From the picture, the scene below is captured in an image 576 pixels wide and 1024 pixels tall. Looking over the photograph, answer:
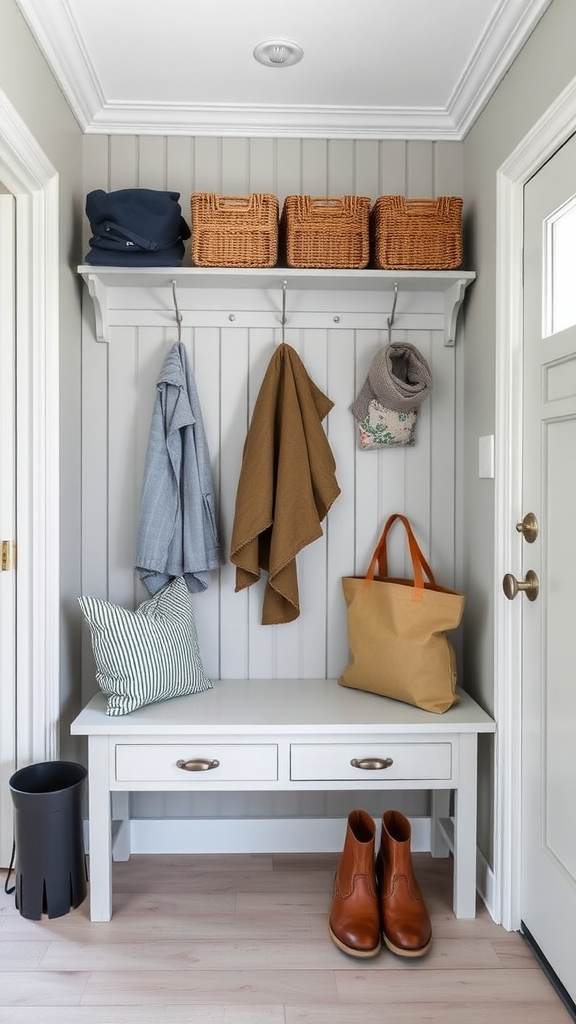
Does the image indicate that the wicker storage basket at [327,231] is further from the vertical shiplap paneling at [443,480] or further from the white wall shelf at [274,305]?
the vertical shiplap paneling at [443,480]

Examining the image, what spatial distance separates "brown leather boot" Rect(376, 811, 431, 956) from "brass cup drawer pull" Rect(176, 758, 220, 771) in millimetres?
492

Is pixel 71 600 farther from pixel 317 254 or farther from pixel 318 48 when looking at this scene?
pixel 318 48

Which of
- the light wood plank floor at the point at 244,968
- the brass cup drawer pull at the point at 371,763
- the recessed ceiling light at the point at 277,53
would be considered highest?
the recessed ceiling light at the point at 277,53

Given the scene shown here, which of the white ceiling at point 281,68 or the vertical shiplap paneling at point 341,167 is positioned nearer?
the white ceiling at point 281,68

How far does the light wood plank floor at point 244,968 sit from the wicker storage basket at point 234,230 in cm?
182

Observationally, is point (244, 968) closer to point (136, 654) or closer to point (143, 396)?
point (136, 654)

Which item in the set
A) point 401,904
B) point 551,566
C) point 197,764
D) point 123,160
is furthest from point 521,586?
point 123,160

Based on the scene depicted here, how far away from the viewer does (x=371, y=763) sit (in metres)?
2.10

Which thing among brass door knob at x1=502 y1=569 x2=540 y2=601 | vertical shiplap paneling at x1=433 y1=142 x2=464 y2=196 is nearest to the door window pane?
brass door knob at x1=502 y1=569 x2=540 y2=601

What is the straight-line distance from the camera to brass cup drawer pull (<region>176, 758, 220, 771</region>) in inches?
81.9

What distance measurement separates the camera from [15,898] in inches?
83.8

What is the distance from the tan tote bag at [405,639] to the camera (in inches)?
84.7

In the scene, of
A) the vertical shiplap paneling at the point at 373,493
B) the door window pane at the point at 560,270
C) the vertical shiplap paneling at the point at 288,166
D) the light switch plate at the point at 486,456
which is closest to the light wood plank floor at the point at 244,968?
the vertical shiplap paneling at the point at 373,493

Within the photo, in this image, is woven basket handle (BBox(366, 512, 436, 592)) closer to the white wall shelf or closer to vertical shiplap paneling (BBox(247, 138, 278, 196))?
the white wall shelf
